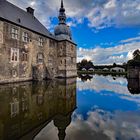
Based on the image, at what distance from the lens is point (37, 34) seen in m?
25.3

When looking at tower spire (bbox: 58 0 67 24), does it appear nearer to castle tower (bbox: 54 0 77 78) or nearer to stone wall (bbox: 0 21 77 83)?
castle tower (bbox: 54 0 77 78)

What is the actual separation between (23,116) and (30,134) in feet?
5.79

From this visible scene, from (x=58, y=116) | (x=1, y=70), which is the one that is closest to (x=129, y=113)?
(x=58, y=116)

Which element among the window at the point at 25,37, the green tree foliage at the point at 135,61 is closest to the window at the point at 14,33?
the window at the point at 25,37

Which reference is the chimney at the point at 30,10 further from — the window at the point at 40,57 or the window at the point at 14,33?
the window at the point at 14,33

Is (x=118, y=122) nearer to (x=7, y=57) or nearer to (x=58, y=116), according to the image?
(x=58, y=116)

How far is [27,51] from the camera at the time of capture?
2278 centimetres

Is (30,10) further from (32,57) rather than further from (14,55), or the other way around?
(14,55)

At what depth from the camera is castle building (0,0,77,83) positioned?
731 inches

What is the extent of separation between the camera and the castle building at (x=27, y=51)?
1856cm

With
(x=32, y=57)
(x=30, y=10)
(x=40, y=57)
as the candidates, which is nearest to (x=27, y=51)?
(x=32, y=57)

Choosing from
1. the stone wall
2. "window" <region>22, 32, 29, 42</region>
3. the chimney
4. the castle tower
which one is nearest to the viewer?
the stone wall

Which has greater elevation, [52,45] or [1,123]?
[52,45]

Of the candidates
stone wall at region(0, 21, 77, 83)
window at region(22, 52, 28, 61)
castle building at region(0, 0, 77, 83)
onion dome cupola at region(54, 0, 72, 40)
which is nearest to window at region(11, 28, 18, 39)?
castle building at region(0, 0, 77, 83)
